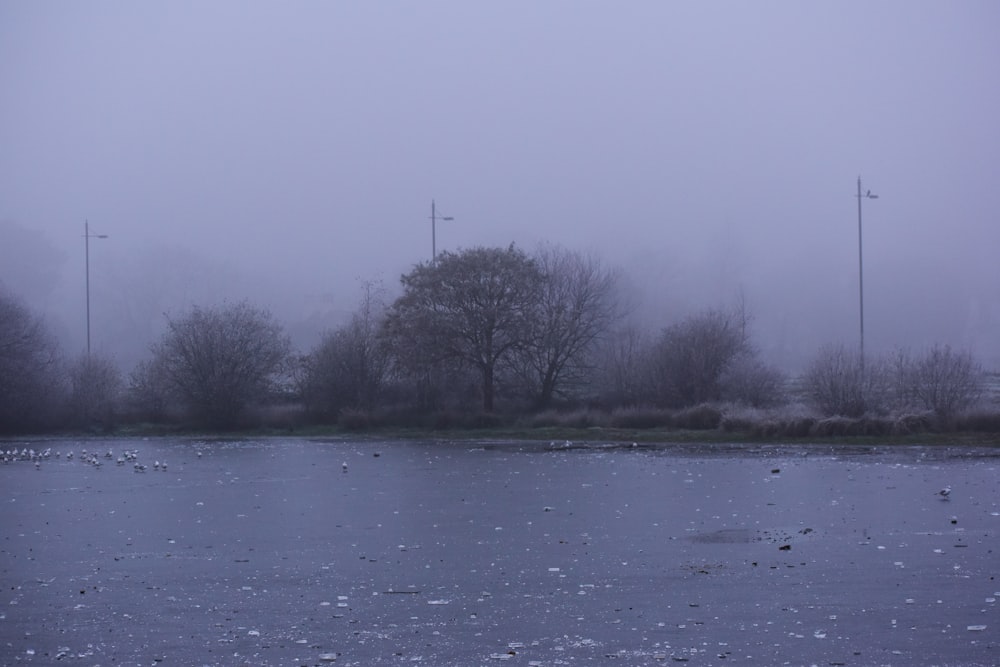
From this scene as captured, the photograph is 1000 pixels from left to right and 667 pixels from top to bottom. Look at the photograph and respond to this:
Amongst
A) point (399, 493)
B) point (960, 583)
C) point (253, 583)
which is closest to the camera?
point (960, 583)

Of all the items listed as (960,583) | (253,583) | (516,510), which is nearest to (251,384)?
(516,510)

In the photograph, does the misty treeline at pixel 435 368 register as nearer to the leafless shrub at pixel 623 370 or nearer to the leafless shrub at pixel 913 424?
the leafless shrub at pixel 623 370

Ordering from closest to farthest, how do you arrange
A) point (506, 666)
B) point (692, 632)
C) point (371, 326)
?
point (506, 666)
point (692, 632)
point (371, 326)

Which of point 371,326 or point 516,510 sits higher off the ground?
point 371,326

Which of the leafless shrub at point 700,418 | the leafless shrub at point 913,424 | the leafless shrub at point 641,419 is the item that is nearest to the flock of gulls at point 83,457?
the leafless shrub at point 641,419

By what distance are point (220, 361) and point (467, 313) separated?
467 inches

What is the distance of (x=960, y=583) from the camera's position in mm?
10977

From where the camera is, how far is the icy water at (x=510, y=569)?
8953 millimetres

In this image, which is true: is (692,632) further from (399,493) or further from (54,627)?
(399,493)

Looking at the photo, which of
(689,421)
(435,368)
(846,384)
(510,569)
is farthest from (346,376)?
(510,569)

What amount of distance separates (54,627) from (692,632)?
5.98m

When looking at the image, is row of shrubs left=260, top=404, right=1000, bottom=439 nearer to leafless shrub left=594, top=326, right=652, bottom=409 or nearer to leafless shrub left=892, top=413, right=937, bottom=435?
leafless shrub left=892, top=413, right=937, bottom=435

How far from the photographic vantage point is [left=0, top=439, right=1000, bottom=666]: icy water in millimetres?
8953

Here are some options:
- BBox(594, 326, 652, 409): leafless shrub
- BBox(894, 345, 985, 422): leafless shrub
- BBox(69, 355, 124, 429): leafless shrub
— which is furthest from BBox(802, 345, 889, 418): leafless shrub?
BBox(69, 355, 124, 429): leafless shrub
